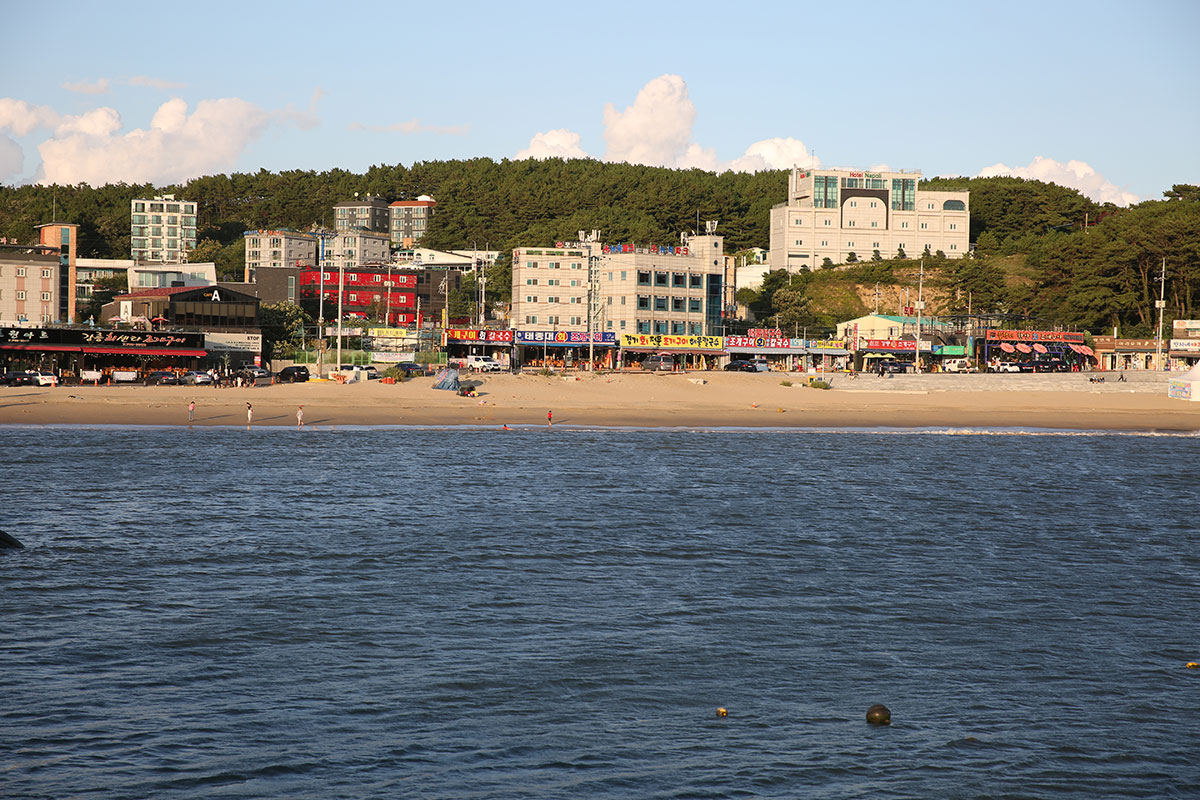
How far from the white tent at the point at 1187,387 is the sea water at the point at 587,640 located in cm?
4553

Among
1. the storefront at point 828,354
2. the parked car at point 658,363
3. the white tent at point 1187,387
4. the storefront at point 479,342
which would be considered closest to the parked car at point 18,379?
the storefront at point 479,342

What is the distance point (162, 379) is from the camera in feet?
248

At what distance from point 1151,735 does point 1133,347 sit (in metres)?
109

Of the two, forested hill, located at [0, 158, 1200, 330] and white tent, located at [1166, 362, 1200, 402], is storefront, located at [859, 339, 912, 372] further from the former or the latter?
white tent, located at [1166, 362, 1200, 402]

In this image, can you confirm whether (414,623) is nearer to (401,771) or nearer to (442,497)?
(401,771)

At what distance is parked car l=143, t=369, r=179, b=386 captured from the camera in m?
74.5

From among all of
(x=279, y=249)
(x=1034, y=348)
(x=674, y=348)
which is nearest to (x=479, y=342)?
(x=674, y=348)

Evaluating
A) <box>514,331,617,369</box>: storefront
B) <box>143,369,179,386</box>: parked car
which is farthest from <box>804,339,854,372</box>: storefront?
<box>143,369,179,386</box>: parked car

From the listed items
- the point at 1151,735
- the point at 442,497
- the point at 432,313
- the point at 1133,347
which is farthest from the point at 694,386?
the point at 432,313

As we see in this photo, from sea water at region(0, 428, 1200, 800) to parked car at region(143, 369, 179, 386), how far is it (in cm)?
3671

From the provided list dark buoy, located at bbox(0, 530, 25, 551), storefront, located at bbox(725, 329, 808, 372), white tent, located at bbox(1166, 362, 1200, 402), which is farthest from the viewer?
storefront, located at bbox(725, 329, 808, 372)

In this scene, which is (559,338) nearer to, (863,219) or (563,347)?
(563,347)

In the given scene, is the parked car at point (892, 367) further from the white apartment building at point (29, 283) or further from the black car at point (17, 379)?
the white apartment building at point (29, 283)

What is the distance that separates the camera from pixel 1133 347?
113250mm
